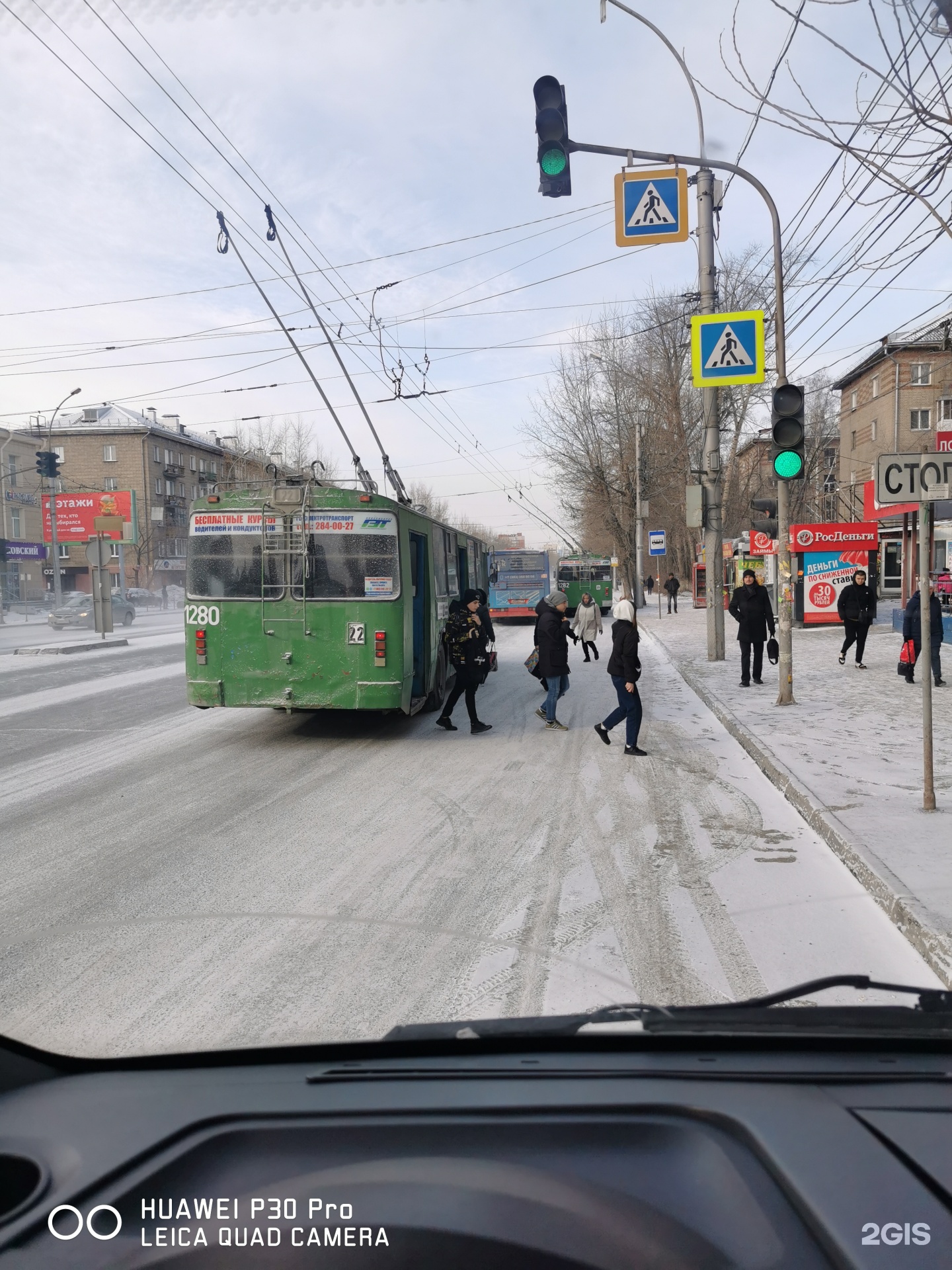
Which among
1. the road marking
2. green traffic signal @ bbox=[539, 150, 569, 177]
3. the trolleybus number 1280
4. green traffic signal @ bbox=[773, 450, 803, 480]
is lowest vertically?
the road marking

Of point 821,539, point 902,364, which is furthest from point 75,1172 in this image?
point 902,364

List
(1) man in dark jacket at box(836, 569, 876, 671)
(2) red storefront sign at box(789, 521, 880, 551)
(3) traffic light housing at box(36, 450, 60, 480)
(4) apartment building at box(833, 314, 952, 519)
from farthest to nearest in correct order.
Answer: (4) apartment building at box(833, 314, 952, 519)
(3) traffic light housing at box(36, 450, 60, 480)
(2) red storefront sign at box(789, 521, 880, 551)
(1) man in dark jacket at box(836, 569, 876, 671)

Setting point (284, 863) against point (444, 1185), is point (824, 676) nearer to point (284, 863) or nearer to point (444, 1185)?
point (284, 863)

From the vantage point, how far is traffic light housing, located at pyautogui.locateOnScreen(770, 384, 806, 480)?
10312mm

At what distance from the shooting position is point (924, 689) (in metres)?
6.75

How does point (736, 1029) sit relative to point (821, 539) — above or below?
below

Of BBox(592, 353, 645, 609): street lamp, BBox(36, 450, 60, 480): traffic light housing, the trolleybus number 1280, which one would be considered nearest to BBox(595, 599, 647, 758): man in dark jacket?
the trolleybus number 1280

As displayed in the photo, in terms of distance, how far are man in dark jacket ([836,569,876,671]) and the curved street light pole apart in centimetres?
231

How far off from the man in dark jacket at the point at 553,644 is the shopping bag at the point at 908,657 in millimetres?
6333

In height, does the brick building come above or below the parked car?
above

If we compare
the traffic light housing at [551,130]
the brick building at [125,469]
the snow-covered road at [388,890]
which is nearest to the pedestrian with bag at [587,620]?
the snow-covered road at [388,890]

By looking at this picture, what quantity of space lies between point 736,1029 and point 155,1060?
1320 millimetres

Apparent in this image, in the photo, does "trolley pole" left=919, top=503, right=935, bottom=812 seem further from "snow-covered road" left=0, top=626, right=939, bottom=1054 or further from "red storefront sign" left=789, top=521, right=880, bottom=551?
"red storefront sign" left=789, top=521, right=880, bottom=551

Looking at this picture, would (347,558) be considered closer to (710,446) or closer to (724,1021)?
(724,1021)
